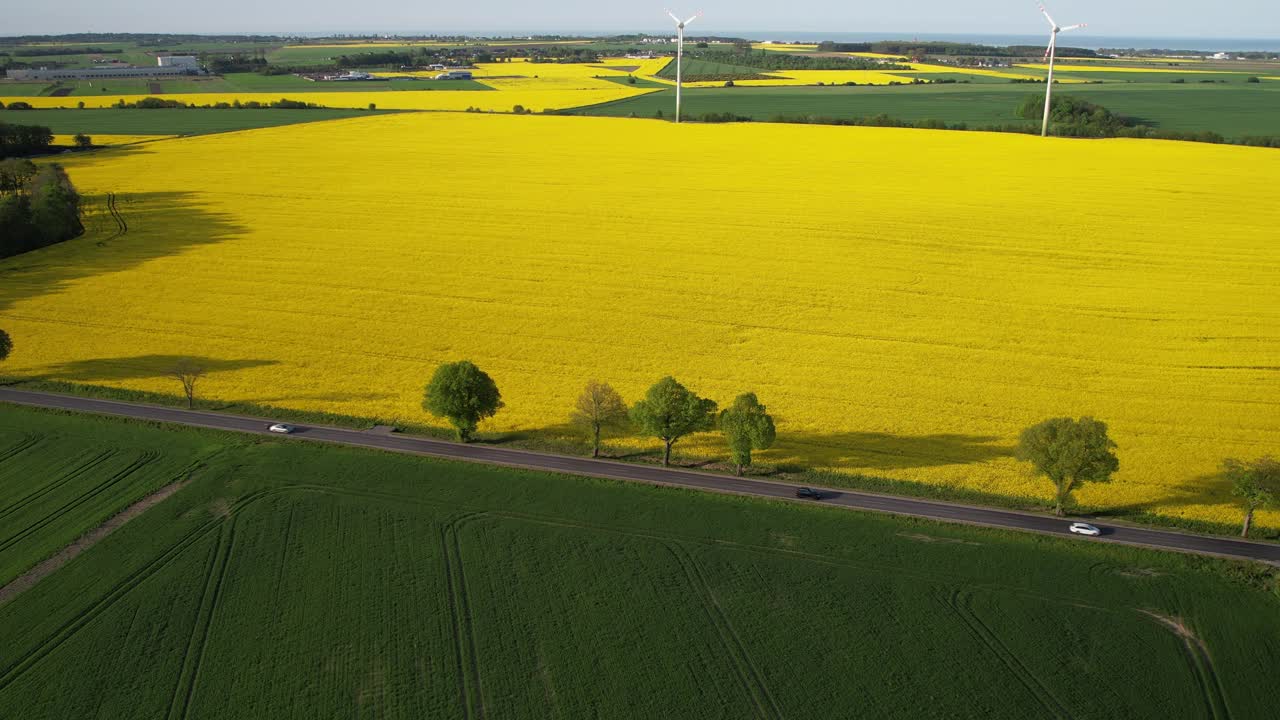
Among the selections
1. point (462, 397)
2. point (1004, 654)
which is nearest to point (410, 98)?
point (462, 397)

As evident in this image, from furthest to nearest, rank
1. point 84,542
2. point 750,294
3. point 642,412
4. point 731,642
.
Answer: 1. point 750,294
2. point 642,412
3. point 84,542
4. point 731,642

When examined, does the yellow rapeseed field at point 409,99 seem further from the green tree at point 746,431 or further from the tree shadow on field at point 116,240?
the green tree at point 746,431

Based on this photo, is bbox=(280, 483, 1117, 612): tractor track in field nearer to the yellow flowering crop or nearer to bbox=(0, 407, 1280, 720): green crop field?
bbox=(0, 407, 1280, 720): green crop field

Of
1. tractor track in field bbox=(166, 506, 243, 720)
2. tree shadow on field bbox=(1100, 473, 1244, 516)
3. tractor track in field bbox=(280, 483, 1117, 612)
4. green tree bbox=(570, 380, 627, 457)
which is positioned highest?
green tree bbox=(570, 380, 627, 457)

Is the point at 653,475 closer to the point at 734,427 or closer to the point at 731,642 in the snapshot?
the point at 734,427

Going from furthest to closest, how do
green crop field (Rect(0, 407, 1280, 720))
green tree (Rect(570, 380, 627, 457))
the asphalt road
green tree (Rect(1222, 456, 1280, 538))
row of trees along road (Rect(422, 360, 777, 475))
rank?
green tree (Rect(570, 380, 627, 457)) → row of trees along road (Rect(422, 360, 777, 475)) → the asphalt road → green tree (Rect(1222, 456, 1280, 538)) → green crop field (Rect(0, 407, 1280, 720))

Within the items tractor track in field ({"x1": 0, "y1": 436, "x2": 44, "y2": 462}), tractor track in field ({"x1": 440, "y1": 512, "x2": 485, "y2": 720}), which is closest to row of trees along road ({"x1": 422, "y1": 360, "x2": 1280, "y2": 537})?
tractor track in field ({"x1": 440, "y1": 512, "x2": 485, "y2": 720})
